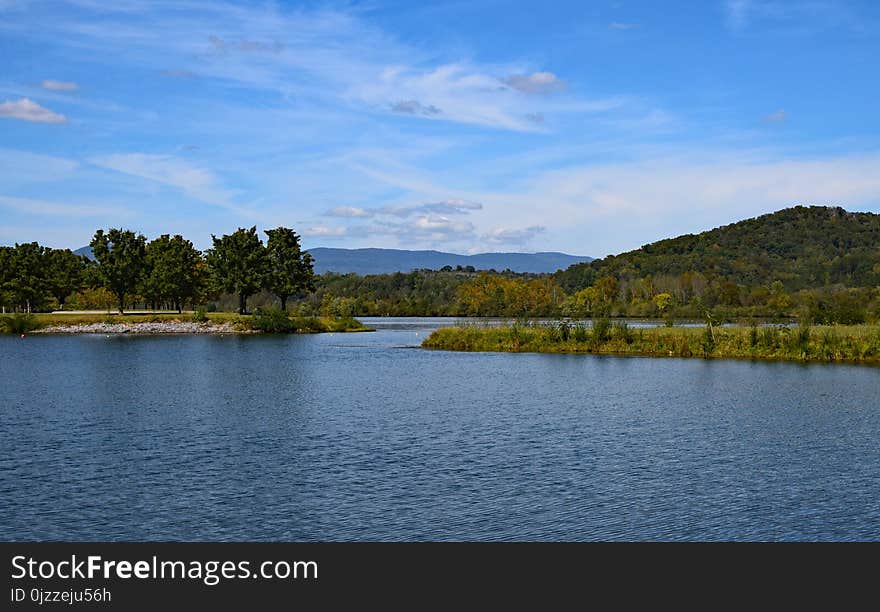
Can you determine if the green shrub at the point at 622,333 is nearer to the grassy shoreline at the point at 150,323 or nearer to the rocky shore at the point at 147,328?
the grassy shoreline at the point at 150,323

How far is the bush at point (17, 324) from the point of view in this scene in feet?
356

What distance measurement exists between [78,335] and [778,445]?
98.0 m

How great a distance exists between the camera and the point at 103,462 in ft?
81.8

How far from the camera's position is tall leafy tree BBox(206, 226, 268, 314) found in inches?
4860

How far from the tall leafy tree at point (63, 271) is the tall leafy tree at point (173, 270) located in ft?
36.3

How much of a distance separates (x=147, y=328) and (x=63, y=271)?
30.6 m

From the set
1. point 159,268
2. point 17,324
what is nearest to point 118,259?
point 159,268

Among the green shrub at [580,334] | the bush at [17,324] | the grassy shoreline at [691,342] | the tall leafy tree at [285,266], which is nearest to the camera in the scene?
the grassy shoreline at [691,342]
